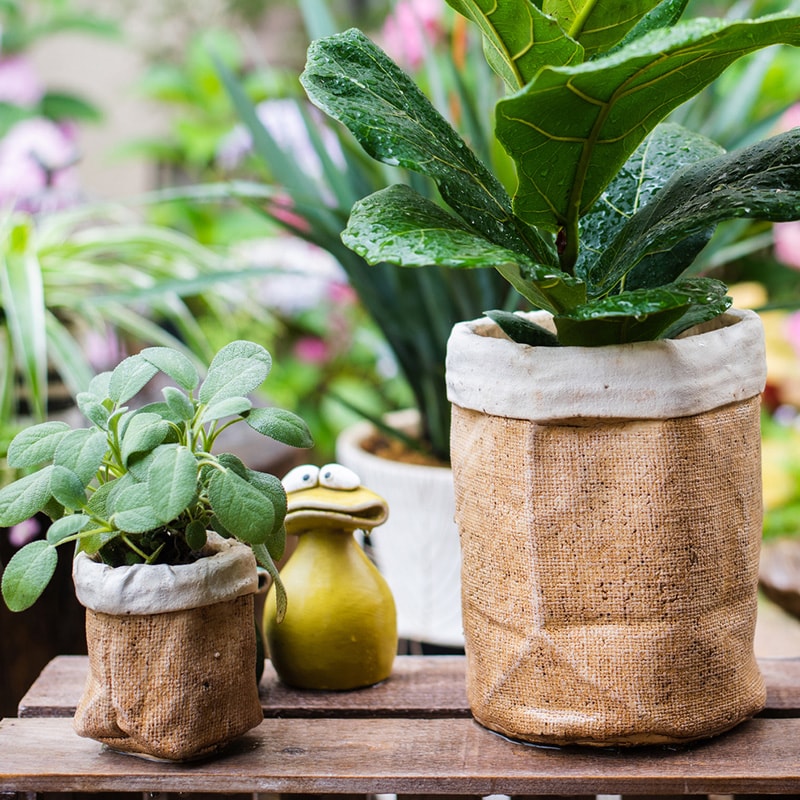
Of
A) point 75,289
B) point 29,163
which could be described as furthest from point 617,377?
point 29,163

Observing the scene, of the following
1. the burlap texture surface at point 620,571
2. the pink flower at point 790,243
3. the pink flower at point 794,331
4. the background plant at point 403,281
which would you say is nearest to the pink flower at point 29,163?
the background plant at point 403,281

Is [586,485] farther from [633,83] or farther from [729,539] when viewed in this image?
[633,83]

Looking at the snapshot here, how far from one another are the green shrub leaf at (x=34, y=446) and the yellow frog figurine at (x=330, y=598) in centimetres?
21

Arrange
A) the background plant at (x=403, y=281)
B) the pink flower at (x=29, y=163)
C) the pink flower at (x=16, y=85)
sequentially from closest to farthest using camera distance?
the background plant at (x=403, y=281) → the pink flower at (x=29, y=163) → the pink flower at (x=16, y=85)

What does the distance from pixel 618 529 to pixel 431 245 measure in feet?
0.78

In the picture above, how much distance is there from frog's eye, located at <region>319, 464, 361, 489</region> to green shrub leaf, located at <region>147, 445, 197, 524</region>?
8.6 inches

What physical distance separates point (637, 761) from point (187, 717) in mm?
321

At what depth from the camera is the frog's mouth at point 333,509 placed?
0.88 metres

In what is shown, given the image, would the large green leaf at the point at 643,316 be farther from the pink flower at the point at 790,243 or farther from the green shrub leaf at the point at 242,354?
the pink flower at the point at 790,243

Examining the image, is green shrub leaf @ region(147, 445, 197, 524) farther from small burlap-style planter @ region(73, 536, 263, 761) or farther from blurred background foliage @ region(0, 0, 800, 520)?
blurred background foliage @ region(0, 0, 800, 520)

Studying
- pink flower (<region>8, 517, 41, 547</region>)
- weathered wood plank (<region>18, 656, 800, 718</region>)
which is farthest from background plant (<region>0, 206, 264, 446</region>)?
weathered wood plank (<region>18, 656, 800, 718</region>)

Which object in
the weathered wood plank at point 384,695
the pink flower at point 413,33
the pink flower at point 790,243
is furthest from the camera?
the pink flower at point 790,243

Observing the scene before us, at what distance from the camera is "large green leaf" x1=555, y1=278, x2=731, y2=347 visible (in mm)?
678

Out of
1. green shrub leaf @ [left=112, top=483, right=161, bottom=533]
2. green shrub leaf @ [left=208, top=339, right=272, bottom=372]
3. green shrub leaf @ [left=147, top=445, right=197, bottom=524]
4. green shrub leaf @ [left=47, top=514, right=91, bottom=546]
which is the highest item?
green shrub leaf @ [left=208, top=339, right=272, bottom=372]
